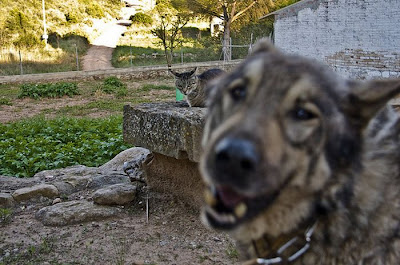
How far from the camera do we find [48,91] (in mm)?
19984

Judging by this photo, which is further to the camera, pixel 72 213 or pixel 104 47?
pixel 104 47

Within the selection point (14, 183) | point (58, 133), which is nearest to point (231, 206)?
point (14, 183)

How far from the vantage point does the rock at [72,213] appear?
5363mm

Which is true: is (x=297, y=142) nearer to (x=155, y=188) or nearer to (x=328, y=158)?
(x=328, y=158)

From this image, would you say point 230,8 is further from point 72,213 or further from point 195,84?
point 72,213

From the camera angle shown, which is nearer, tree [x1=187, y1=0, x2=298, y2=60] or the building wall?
the building wall

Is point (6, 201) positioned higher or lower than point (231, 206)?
lower

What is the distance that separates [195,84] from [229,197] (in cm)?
826

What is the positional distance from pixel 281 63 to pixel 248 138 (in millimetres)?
505

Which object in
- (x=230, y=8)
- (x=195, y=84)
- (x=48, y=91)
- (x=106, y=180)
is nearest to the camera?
(x=106, y=180)

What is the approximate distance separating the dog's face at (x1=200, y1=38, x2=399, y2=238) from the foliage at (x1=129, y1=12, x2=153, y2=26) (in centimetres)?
4603

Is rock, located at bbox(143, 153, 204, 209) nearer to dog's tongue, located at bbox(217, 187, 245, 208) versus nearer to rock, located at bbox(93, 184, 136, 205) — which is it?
rock, located at bbox(93, 184, 136, 205)

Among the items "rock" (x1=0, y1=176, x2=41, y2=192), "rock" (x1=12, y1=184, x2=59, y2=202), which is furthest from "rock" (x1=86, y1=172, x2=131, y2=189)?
"rock" (x1=0, y1=176, x2=41, y2=192)

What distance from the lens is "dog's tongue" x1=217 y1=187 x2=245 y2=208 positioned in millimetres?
1933
